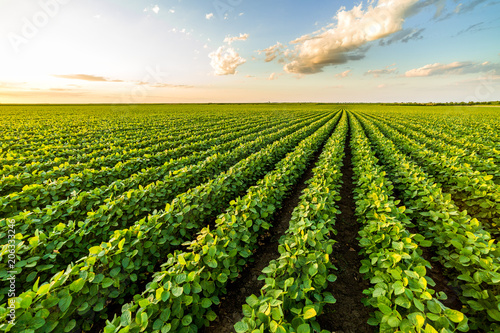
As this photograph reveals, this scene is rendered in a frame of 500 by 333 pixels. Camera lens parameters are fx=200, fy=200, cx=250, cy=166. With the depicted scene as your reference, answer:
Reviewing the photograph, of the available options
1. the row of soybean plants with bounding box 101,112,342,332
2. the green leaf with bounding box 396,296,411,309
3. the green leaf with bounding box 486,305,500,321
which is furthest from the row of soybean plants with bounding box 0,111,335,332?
the green leaf with bounding box 486,305,500,321

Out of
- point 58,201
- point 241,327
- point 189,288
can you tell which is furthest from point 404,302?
point 58,201

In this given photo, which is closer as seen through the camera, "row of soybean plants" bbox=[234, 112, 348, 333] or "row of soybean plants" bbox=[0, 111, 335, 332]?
"row of soybean plants" bbox=[234, 112, 348, 333]

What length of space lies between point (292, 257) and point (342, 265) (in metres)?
2.26

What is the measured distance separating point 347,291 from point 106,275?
3947 millimetres

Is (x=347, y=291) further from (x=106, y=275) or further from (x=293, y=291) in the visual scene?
(x=106, y=275)

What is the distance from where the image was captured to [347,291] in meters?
3.63

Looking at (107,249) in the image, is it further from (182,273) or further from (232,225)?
(232,225)

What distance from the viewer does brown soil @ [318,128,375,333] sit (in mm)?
3070

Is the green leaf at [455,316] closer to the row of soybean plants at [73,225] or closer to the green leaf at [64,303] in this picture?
the green leaf at [64,303]

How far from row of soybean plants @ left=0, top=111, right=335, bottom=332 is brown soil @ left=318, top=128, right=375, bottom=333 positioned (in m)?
2.97

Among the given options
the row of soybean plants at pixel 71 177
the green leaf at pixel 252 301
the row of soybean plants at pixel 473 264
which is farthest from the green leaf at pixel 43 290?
the row of soybean plants at pixel 473 264

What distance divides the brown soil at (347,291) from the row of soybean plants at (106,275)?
117 inches

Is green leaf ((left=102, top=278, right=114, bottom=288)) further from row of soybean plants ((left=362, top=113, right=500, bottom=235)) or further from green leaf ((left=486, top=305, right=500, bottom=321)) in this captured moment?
row of soybean plants ((left=362, top=113, right=500, bottom=235))

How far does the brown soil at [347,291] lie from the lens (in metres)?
3.07
